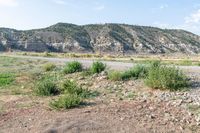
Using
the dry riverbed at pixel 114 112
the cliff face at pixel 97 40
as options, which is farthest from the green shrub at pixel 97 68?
the cliff face at pixel 97 40

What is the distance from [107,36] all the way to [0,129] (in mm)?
106076

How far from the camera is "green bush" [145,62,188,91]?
1388 centimetres

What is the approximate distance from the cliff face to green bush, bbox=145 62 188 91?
88020 millimetres

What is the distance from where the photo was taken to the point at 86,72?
750 inches

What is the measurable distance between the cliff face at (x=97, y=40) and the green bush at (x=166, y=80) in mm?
88020

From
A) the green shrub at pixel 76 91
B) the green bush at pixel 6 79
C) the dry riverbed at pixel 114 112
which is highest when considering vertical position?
the green shrub at pixel 76 91

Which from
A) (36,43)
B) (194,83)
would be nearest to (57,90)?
(194,83)

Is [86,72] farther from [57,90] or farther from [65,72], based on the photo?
[57,90]

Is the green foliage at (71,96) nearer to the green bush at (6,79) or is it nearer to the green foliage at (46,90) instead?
the green foliage at (46,90)

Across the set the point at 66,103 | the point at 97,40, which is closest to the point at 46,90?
the point at 66,103

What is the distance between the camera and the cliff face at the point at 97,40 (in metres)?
108

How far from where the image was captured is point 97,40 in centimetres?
11556

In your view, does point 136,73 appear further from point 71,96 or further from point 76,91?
point 71,96

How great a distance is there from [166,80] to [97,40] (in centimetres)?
10197
